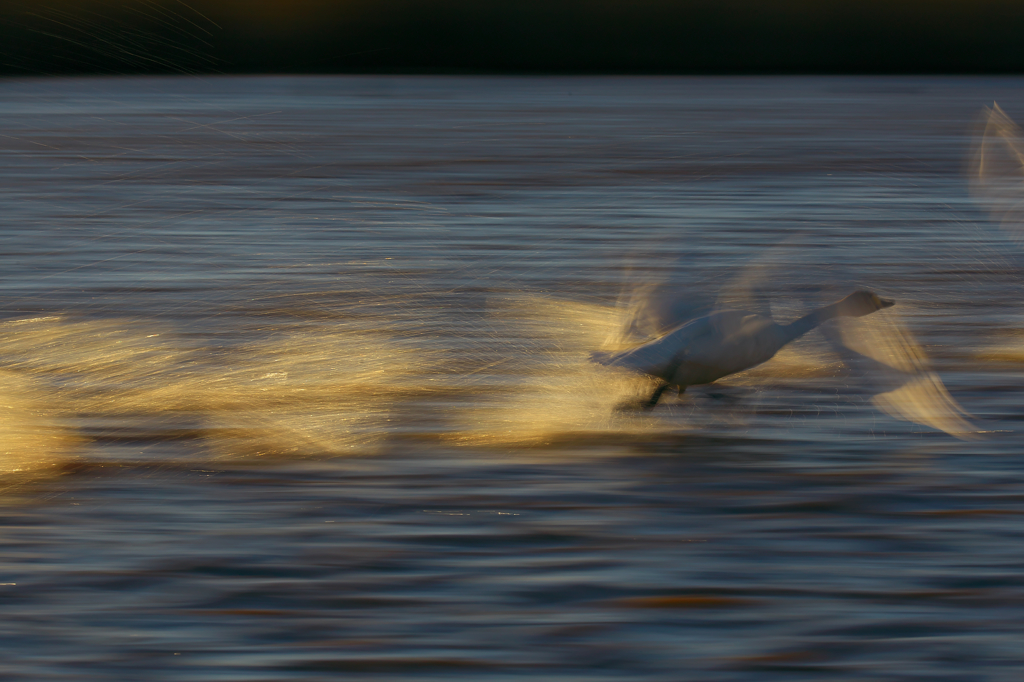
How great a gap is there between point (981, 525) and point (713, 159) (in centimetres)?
827

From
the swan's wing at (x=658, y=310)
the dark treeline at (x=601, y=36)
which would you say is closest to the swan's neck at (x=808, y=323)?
the swan's wing at (x=658, y=310)

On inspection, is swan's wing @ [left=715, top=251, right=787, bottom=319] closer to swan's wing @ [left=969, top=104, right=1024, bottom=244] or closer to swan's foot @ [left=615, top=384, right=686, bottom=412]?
swan's foot @ [left=615, top=384, right=686, bottom=412]

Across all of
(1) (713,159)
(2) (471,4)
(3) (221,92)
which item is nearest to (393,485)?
(1) (713,159)

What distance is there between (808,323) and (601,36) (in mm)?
21366

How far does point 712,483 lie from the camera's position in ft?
12.2

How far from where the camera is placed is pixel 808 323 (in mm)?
4309

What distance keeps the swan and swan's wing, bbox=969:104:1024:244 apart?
4220mm

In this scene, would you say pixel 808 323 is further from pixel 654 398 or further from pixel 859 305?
pixel 654 398

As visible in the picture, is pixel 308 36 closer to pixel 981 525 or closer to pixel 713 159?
pixel 713 159

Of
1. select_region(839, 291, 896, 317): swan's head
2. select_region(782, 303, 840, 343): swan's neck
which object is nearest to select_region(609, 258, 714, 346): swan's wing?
select_region(782, 303, 840, 343): swan's neck

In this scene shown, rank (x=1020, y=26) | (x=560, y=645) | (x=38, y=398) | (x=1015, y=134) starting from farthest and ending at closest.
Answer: (x=1020, y=26), (x=1015, y=134), (x=38, y=398), (x=560, y=645)

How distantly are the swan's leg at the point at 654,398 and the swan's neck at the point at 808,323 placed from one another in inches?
15.2

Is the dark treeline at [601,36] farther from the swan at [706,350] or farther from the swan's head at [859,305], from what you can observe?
the swan at [706,350]

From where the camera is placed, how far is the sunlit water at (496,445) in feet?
9.34
